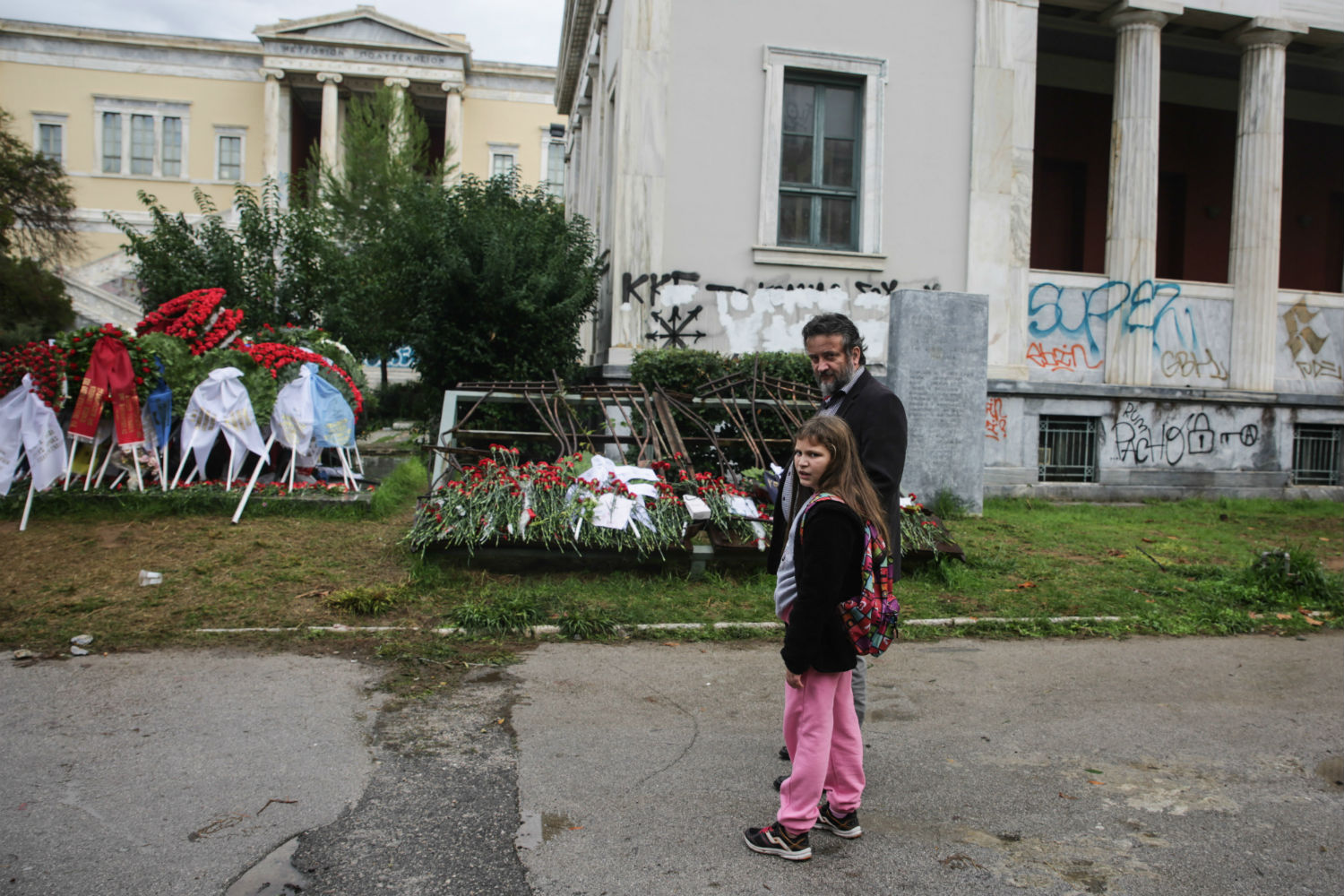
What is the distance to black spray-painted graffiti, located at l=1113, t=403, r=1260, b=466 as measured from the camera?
1367 cm

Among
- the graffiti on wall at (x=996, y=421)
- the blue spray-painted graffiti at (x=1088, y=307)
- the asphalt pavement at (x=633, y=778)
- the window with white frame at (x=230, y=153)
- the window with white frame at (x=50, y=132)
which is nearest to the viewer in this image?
the asphalt pavement at (x=633, y=778)

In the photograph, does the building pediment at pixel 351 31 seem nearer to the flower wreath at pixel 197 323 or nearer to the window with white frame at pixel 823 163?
the window with white frame at pixel 823 163

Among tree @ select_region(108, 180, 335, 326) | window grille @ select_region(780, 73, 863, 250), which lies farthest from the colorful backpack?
tree @ select_region(108, 180, 335, 326)

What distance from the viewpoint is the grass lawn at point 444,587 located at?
19.3ft

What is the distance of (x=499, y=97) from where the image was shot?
4731cm

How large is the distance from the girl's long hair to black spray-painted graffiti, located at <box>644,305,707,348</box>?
9166mm

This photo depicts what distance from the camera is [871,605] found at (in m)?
3.20

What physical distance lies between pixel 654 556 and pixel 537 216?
7.44 metres

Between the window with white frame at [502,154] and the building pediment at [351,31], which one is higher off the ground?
the building pediment at [351,31]

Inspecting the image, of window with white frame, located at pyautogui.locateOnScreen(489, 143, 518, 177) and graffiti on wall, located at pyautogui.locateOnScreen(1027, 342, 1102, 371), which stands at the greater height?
window with white frame, located at pyautogui.locateOnScreen(489, 143, 518, 177)

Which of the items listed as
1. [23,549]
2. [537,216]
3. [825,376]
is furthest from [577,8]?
[825,376]

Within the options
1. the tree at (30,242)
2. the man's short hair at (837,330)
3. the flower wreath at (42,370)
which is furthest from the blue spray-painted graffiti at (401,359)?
the man's short hair at (837,330)

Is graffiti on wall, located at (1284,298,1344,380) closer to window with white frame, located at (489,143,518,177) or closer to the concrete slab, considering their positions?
the concrete slab

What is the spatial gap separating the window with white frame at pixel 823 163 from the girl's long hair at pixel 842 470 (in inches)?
382
